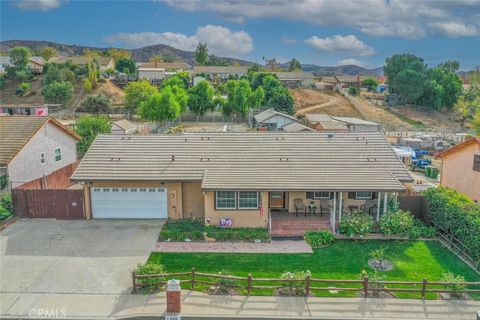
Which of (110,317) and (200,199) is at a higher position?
(200,199)

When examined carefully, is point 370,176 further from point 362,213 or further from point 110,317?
point 110,317

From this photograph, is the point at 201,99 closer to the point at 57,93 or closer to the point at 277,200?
the point at 57,93

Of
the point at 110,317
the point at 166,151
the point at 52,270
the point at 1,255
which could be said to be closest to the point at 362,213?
the point at 166,151

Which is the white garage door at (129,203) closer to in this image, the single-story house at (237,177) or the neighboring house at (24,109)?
the single-story house at (237,177)

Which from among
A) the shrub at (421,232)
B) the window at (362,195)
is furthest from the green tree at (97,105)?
the shrub at (421,232)

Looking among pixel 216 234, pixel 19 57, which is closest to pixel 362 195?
pixel 216 234

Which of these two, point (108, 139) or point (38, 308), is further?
point (108, 139)

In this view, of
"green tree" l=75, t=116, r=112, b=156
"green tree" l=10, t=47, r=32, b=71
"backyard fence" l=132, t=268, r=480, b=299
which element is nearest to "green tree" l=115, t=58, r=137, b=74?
"green tree" l=10, t=47, r=32, b=71
